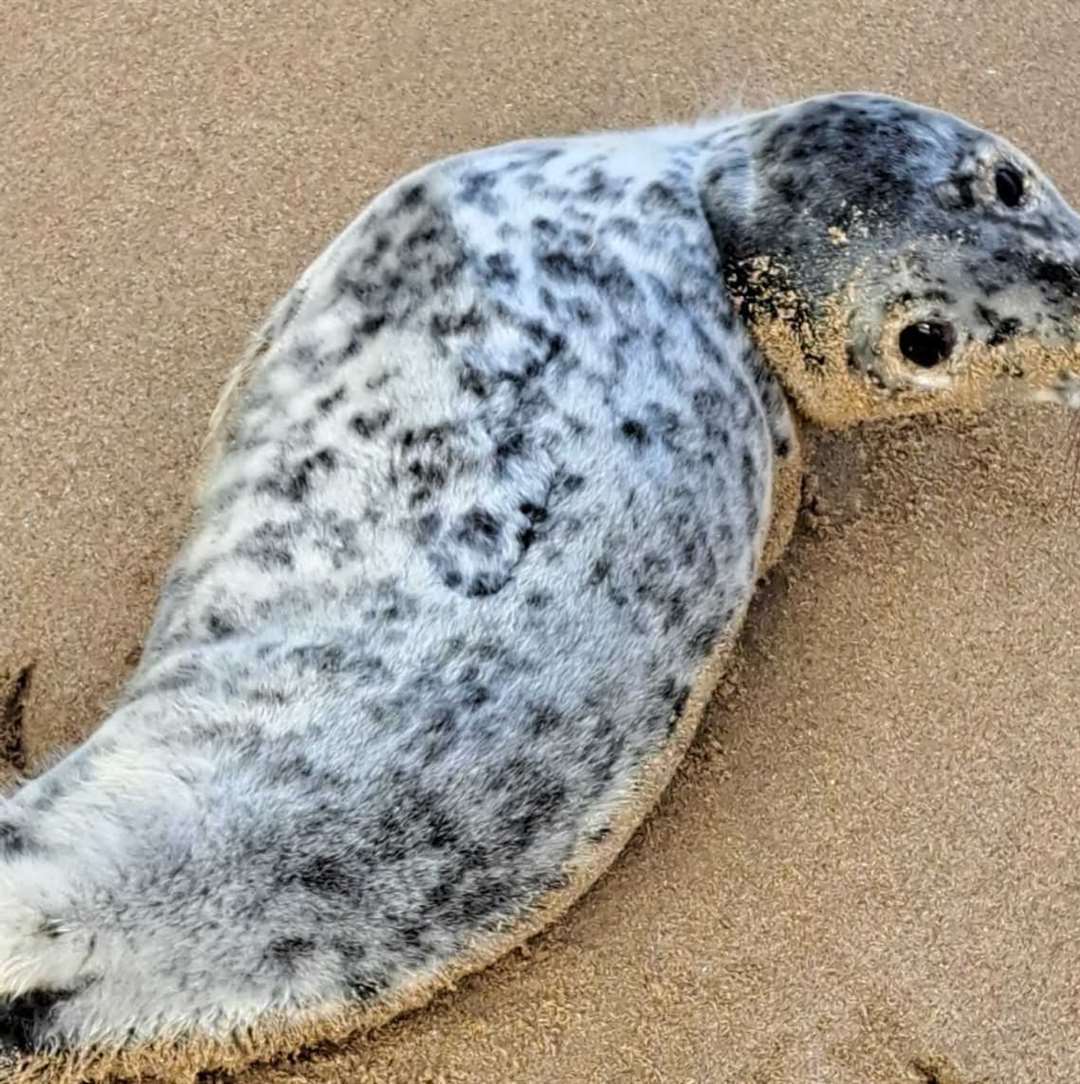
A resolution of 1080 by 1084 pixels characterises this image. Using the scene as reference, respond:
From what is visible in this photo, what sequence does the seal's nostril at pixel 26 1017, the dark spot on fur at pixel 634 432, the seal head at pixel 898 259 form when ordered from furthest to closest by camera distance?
the seal head at pixel 898 259
the dark spot on fur at pixel 634 432
the seal's nostril at pixel 26 1017

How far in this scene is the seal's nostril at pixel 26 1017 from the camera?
116 cm

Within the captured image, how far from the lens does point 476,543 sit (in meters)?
1.28

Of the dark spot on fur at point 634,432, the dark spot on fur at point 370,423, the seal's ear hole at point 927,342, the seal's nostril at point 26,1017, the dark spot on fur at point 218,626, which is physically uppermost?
the dark spot on fur at point 370,423

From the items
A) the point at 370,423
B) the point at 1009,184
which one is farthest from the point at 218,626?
the point at 1009,184

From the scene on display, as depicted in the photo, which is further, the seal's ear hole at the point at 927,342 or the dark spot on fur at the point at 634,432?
the seal's ear hole at the point at 927,342

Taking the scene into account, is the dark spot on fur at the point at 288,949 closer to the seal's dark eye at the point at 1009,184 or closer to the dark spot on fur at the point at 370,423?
the dark spot on fur at the point at 370,423

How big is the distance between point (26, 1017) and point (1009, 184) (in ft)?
4.16

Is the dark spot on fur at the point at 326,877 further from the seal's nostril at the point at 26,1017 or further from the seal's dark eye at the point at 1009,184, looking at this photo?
the seal's dark eye at the point at 1009,184

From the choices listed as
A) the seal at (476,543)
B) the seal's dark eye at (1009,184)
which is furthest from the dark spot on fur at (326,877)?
the seal's dark eye at (1009,184)

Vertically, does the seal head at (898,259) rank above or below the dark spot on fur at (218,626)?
above

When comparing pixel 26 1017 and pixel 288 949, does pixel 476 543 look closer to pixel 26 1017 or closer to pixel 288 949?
pixel 288 949

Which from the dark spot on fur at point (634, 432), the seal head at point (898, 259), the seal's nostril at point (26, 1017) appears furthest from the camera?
the seal head at point (898, 259)

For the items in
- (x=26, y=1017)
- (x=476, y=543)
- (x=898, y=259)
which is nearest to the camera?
(x=26, y=1017)

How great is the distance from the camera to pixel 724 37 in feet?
6.09
